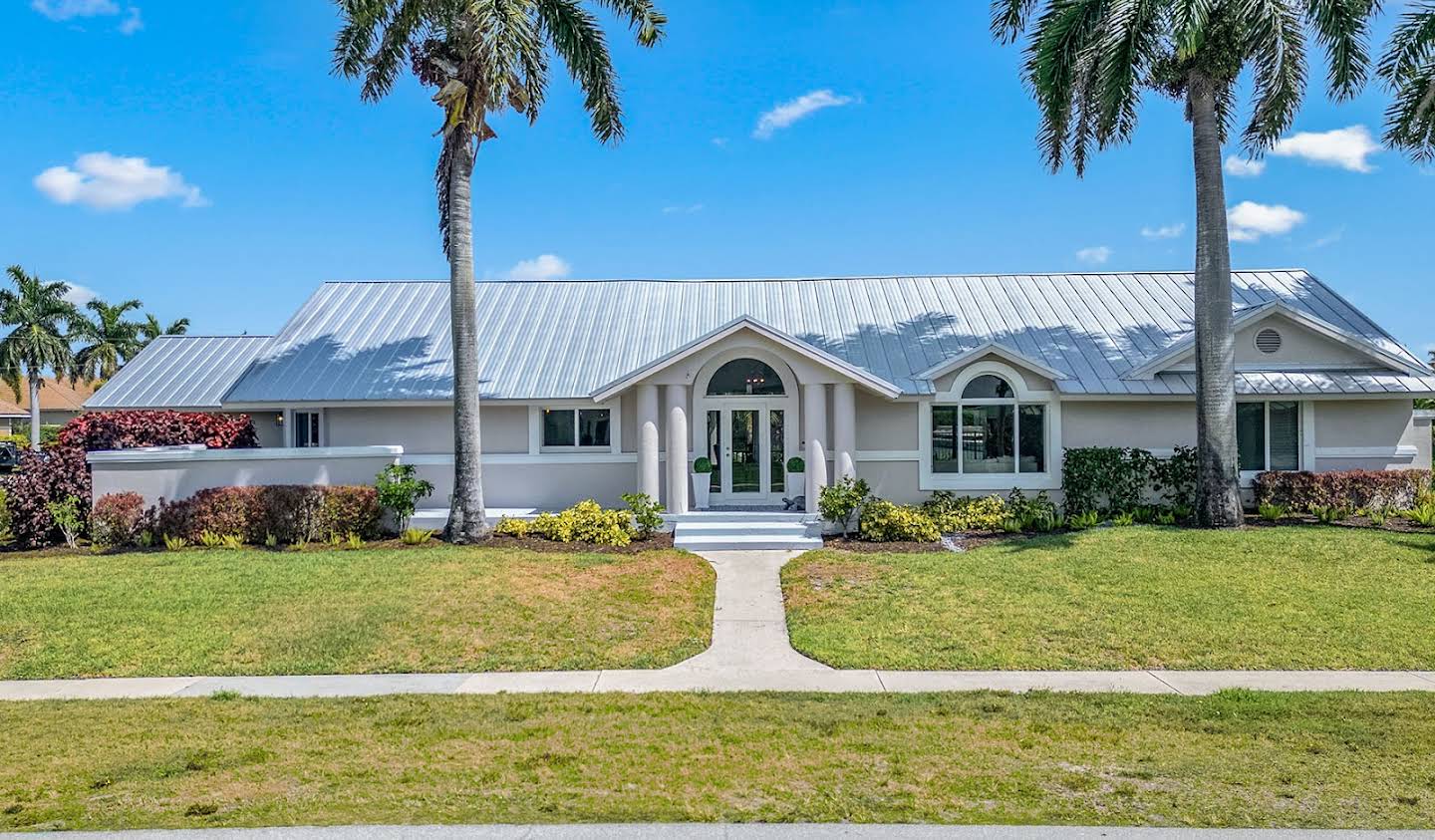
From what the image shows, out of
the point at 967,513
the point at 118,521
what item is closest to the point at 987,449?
the point at 967,513

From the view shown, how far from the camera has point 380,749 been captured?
6477mm

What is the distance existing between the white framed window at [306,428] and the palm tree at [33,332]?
36299 millimetres

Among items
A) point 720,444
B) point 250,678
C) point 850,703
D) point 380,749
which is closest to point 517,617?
point 250,678

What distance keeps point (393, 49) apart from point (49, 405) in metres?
54.9

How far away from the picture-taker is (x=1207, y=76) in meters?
15.2

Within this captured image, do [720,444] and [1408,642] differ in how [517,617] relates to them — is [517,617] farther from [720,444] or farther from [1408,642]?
[1408,642]

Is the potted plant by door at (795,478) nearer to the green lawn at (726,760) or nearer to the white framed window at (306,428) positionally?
the green lawn at (726,760)

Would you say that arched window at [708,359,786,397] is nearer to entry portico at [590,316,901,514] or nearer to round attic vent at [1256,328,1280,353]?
entry portico at [590,316,901,514]

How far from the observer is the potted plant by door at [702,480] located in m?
17.0

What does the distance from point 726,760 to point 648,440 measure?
10523 millimetres

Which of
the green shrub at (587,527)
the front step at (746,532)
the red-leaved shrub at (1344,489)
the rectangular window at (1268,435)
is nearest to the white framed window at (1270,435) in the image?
the rectangular window at (1268,435)

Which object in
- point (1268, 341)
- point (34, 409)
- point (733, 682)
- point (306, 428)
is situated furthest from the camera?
point (34, 409)

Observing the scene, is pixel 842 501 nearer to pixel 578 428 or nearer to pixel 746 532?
pixel 746 532

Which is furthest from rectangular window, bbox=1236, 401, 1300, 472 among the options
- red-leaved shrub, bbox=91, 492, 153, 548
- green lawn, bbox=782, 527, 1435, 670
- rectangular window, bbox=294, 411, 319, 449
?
red-leaved shrub, bbox=91, 492, 153, 548
